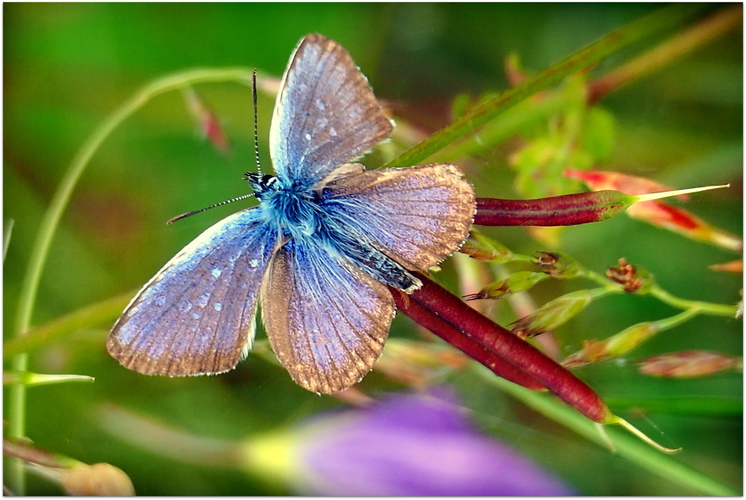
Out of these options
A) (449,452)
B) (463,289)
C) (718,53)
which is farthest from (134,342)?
(718,53)

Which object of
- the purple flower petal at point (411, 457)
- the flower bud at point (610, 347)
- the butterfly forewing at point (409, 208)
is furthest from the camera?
the purple flower petal at point (411, 457)

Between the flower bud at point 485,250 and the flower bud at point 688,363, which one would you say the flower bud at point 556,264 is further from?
the flower bud at point 688,363

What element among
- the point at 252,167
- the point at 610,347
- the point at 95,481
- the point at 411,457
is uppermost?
the point at 252,167

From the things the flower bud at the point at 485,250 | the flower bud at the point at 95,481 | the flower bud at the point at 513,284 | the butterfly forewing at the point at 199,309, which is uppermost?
the flower bud at the point at 485,250

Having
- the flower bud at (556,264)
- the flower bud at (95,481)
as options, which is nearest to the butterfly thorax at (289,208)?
the flower bud at (556,264)

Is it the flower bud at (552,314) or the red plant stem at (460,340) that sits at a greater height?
the flower bud at (552,314)

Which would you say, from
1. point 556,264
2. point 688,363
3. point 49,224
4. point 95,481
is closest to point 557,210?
point 556,264

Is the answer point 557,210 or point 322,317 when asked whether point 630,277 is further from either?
point 322,317

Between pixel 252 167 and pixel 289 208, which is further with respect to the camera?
pixel 252 167
